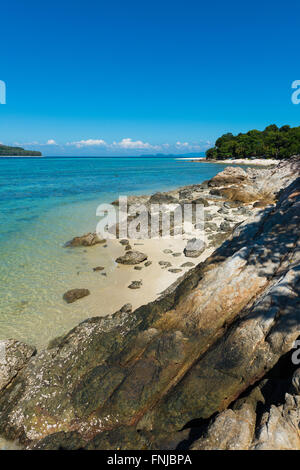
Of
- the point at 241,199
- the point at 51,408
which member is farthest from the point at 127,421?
the point at 241,199

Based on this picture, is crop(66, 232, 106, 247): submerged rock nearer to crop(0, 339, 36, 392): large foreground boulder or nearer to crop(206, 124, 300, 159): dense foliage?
crop(0, 339, 36, 392): large foreground boulder

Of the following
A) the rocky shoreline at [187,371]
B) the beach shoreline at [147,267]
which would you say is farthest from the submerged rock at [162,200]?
the rocky shoreline at [187,371]

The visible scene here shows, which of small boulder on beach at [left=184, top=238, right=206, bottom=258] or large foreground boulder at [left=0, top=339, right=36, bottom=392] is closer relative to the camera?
large foreground boulder at [left=0, top=339, right=36, bottom=392]

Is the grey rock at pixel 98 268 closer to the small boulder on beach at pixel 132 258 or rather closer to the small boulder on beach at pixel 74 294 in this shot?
the small boulder on beach at pixel 132 258

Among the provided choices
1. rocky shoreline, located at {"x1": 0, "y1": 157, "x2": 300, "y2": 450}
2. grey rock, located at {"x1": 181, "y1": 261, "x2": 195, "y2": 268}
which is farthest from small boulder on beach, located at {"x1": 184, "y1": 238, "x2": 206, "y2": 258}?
rocky shoreline, located at {"x1": 0, "y1": 157, "x2": 300, "y2": 450}

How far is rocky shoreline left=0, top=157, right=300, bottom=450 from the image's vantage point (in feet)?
13.9

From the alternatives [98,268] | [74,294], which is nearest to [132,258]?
[98,268]

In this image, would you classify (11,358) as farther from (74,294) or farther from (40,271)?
(40,271)

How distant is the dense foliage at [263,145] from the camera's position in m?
106

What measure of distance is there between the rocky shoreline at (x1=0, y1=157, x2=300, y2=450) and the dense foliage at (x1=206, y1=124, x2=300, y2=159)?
95.8m

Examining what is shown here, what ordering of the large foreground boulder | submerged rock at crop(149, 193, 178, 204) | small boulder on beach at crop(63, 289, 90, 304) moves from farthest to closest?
submerged rock at crop(149, 193, 178, 204), small boulder on beach at crop(63, 289, 90, 304), the large foreground boulder

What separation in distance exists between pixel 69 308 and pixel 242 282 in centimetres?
733

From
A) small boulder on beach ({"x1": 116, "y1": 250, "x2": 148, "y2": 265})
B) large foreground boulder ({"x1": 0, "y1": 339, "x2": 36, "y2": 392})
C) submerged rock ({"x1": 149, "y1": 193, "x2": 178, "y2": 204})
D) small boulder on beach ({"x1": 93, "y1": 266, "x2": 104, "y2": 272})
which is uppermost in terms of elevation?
submerged rock ({"x1": 149, "y1": 193, "x2": 178, "y2": 204})
